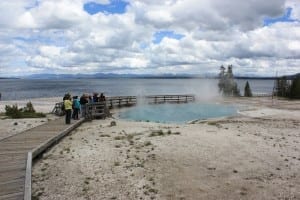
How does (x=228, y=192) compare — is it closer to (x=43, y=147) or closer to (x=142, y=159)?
(x=142, y=159)

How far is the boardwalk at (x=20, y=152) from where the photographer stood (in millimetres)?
8102

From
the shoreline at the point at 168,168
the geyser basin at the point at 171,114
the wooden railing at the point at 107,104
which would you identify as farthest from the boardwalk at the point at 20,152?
the geyser basin at the point at 171,114

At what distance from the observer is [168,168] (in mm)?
11391

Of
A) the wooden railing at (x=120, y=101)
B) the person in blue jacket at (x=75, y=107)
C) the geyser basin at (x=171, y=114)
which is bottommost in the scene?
the geyser basin at (x=171, y=114)

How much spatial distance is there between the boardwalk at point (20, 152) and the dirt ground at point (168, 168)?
48cm

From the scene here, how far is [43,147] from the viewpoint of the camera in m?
13.0

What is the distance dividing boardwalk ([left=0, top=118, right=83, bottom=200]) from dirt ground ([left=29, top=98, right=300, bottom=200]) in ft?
1.59

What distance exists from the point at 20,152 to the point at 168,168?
4.98m

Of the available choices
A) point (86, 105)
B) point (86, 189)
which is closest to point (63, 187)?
point (86, 189)

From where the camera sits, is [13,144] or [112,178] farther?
[13,144]

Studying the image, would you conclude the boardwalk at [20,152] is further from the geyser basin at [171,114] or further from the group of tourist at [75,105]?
the geyser basin at [171,114]

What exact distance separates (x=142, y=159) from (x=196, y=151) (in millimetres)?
2557

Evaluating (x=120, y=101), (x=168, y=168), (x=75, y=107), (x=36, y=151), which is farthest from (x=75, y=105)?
(x=120, y=101)

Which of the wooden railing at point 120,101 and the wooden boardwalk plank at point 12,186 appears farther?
the wooden railing at point 120,101
